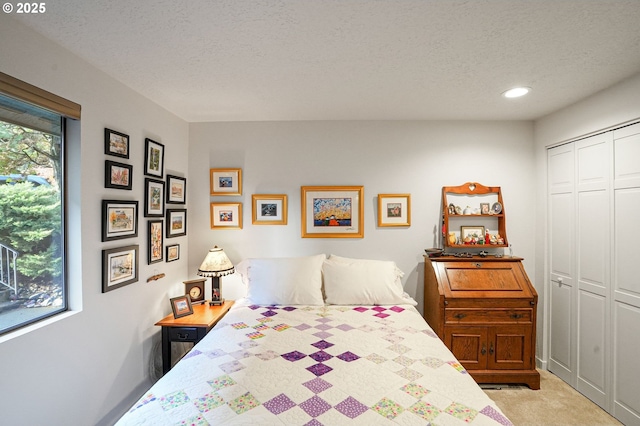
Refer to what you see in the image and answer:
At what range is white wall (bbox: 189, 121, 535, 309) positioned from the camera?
319 cm

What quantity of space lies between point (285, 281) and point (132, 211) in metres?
1.36

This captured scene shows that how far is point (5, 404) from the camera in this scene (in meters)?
1.45

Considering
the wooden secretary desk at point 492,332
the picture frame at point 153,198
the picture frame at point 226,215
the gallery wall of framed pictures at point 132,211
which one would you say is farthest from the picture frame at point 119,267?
the wooden secretary desk at point 492,332

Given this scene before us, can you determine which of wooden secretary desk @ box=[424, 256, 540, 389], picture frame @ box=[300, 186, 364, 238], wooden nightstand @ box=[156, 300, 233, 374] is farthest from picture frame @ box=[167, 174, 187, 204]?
wooden secretary desk @ box=[424, 256, 540, 389]

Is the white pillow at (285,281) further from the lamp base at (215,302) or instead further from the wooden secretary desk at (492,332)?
the wooden secretary desk at (492,332)

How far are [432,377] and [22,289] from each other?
7.22ft

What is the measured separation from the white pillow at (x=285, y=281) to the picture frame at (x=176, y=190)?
93 cm

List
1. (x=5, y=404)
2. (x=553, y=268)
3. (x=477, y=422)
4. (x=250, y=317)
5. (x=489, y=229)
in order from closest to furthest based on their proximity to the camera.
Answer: (x=477, y=422) → (x=5, y=404) → (x=250, y=317) → (x=553, y=268) → (x=489, y=229)

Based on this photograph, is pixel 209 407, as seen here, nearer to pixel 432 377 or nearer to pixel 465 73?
pixel 432 377

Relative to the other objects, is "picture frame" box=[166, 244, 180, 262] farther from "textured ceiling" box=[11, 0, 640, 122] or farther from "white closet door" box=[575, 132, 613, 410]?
"white closet door" box=[575, 132, 613, 410]

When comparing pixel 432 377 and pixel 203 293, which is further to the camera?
pixel 203 293

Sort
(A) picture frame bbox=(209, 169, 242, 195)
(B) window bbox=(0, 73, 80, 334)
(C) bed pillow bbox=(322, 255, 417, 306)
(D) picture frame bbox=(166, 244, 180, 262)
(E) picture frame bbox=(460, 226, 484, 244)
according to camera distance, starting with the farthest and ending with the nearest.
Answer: (A) picture frame bbox=(209, 169, 242, 195)
(E) picture frame bbox=(460, 226, 484, 244)
(D) picture frame bbox=(166, 244, 180, 262)
(C) bed pillow bbox=(322, 255, 417, 306)
(B) window bbox=(0, 73, 80, 334)

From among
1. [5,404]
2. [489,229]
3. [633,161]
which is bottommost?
[5,404]

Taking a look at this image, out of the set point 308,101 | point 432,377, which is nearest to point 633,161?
point 432,377
